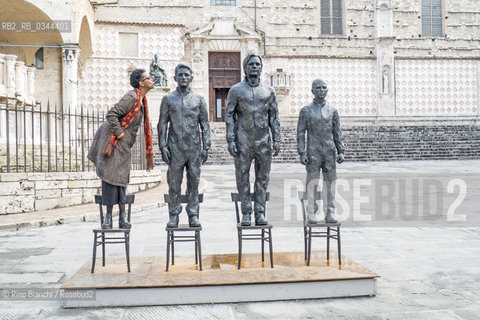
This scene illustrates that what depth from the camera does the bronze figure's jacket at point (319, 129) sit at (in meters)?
5.11

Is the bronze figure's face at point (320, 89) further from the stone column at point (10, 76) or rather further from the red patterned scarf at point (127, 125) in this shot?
the stone column at point (10, 76)

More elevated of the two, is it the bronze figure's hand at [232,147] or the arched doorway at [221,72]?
the arched doorway at [221,72]

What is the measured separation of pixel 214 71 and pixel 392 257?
2384cm

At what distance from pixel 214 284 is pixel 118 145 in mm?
1673

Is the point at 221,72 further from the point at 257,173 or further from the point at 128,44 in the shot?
the point at 257,173

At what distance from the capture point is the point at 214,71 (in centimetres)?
2831

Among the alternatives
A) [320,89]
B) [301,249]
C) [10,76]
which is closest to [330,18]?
[10,76]

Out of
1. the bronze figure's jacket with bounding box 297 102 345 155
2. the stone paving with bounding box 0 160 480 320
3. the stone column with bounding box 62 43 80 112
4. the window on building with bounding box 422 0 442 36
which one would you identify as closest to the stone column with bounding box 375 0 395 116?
the window on building with bounding box 422 0 442 36

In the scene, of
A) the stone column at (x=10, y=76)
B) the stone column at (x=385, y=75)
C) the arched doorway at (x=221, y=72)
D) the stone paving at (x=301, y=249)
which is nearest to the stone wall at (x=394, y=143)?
the arched doorway at (x=221, y=72)

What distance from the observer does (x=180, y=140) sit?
479 cm

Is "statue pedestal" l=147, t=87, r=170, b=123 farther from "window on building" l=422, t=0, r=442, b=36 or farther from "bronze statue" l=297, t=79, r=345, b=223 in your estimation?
"window on building" l=422, t=0, r=442, b=36

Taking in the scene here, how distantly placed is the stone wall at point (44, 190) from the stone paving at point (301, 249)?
146cm

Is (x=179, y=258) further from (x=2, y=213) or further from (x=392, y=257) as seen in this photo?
(x=2, y=213)

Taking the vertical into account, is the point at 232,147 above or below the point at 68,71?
below
